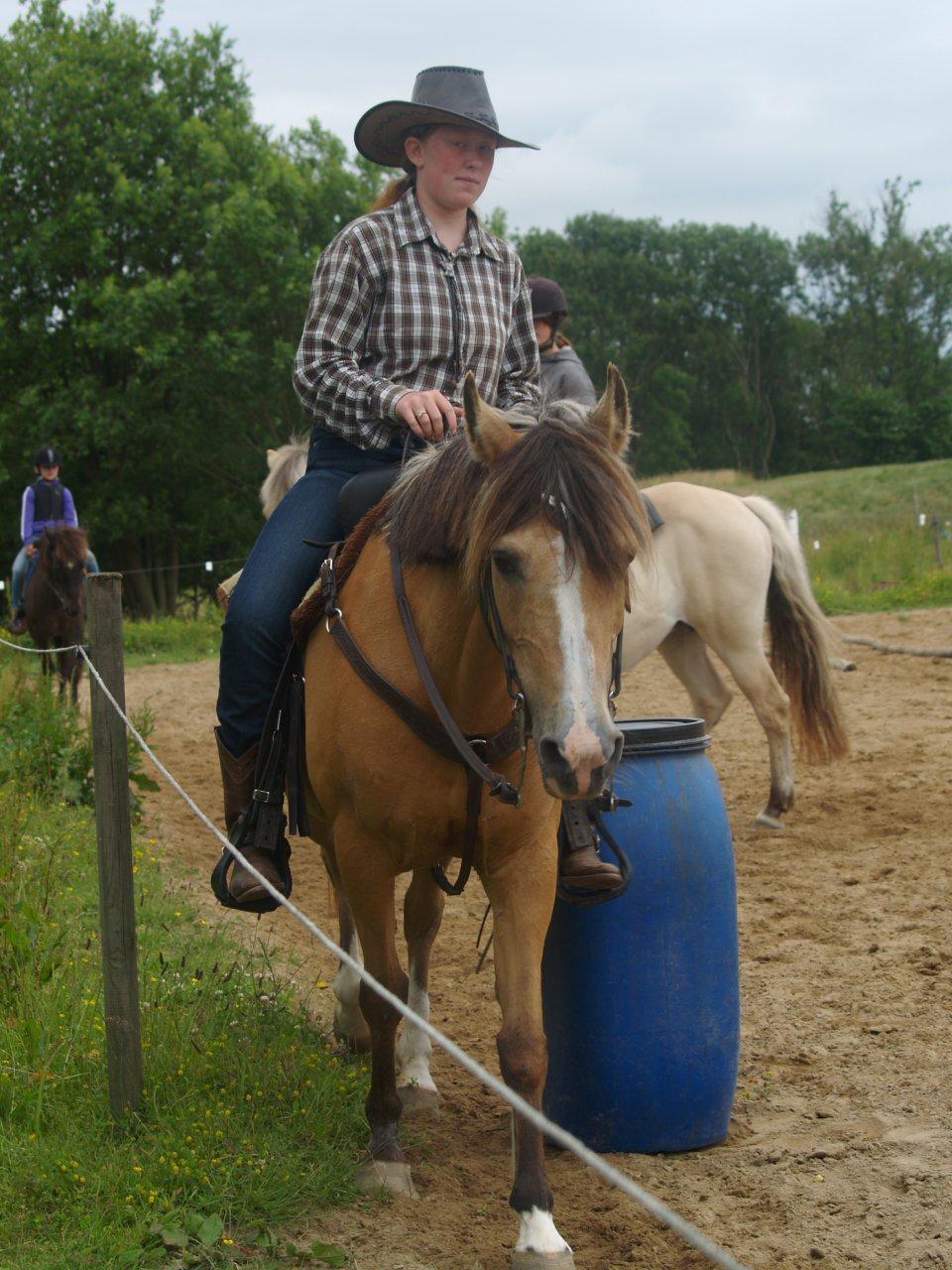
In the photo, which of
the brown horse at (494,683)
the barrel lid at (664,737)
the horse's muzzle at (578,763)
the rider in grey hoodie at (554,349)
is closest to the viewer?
the horse's muzzle at (578,763)

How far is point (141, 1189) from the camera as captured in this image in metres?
3.22

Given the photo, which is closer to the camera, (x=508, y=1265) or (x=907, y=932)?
(x=508, y=1265)

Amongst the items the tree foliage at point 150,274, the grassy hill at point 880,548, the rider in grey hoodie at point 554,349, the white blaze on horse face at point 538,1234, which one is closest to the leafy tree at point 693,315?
the grassy hill at point 880,548

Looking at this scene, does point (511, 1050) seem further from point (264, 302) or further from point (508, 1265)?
point (264, 302)

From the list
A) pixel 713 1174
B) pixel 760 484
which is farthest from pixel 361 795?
pixel 760 484

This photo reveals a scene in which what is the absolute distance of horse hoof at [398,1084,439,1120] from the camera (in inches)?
165

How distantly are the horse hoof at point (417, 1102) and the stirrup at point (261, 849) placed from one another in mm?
776

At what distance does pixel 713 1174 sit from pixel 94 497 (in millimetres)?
29221

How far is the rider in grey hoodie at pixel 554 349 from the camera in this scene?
7.41 metres

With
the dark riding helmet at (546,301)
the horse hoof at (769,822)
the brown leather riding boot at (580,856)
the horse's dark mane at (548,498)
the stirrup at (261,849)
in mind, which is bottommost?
the horse hoof at (769,822)

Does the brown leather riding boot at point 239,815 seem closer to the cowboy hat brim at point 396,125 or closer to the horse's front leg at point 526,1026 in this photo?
the horse's front leg at point 526,1026

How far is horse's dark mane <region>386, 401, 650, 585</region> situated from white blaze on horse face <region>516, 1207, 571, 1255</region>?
1.49 metres

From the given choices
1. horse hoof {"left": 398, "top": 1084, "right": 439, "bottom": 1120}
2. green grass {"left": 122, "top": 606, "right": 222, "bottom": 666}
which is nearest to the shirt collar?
horse hoof {"left": 398, "top": 1084, "right": 439, "bottom": 1120}

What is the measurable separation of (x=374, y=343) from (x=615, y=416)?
120 centimetres
